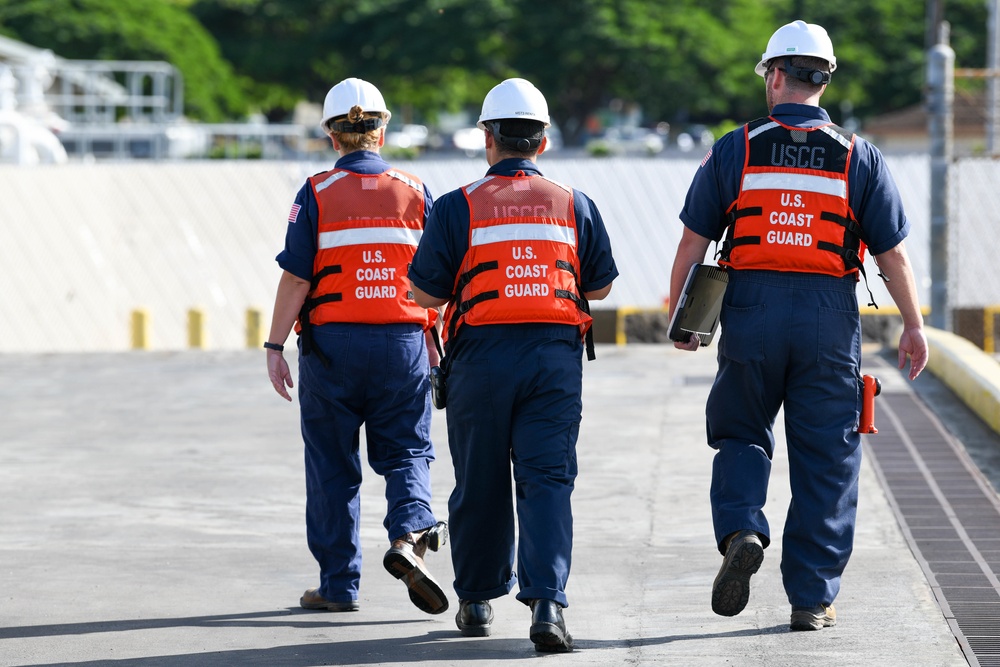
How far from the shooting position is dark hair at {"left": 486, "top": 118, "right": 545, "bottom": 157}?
5.13 meters

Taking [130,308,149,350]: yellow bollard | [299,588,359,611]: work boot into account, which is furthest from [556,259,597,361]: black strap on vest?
[130,308,149,350]: yellow bollard

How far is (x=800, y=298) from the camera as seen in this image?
16.6 ft

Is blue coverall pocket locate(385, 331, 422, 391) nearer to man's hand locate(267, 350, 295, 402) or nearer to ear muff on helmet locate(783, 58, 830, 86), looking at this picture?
man's hand locate(267, 350, 295, 402)

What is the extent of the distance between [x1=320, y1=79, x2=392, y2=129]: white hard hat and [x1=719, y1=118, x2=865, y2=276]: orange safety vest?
4.52ft

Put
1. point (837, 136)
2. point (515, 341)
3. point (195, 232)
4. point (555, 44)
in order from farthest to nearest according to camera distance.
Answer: point (555, 44) < point (195, 232) < point (837, 136) < point (515, 341)

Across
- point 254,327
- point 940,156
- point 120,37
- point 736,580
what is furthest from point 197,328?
point 120,37

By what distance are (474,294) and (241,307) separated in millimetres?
15600

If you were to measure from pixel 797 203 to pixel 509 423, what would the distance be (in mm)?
1139

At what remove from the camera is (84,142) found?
114 ft

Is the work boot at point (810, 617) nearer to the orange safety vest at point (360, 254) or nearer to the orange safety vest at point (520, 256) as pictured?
the orange safety vest at point (520, 256)

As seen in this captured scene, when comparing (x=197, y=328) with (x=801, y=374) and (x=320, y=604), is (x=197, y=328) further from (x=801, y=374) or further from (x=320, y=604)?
(x=801, y=374)

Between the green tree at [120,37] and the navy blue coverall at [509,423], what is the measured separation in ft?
176

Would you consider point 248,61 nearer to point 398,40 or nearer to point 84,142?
point 398,40

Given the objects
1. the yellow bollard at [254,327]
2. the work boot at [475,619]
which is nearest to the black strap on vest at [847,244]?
the work boot at [475,619]
